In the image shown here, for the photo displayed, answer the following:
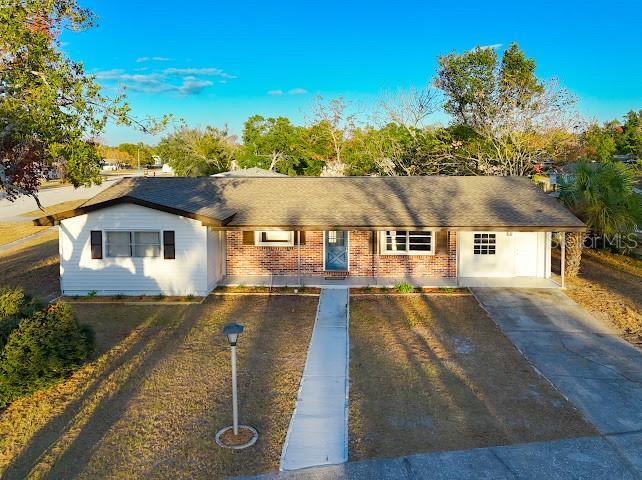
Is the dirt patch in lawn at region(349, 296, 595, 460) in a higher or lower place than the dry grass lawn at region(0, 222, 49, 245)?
lower

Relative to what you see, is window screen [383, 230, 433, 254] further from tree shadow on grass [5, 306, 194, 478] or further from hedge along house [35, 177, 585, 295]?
tree shadow on grass [5, 306, 194, 478]

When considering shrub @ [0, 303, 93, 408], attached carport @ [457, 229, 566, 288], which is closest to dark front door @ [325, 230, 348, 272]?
attached carport @ [457, 229, 566, 288]

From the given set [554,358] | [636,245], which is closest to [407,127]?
[636,245]

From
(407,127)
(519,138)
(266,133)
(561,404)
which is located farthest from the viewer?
(266,133)

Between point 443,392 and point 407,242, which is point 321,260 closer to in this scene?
point 407,242

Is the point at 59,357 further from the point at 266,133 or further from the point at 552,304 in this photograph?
the point at 266,133

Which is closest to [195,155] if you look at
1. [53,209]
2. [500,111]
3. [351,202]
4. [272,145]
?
[272,145]
